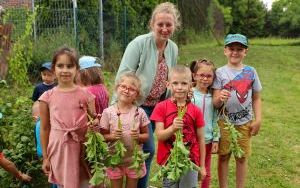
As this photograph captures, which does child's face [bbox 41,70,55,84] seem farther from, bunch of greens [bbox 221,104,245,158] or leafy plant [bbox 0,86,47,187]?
bunch of greens [bbox 221,104,245,158]

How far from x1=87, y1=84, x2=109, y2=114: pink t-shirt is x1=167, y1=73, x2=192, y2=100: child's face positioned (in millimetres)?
673

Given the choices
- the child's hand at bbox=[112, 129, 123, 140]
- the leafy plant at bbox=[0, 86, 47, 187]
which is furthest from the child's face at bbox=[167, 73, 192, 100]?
the leafy plant at bbox=[0, 86, 47, 187]

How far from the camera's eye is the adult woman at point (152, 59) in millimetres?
4055

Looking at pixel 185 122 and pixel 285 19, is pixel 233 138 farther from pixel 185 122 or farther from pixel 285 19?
pixel 285 19

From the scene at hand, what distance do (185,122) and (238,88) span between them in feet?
2.87

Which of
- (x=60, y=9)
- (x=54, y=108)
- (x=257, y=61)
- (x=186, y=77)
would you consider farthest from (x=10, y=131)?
(x=257, y=61)

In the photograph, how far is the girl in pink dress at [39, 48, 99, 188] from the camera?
138 inches

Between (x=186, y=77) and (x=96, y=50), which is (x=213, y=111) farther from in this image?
(x=96, y=50)

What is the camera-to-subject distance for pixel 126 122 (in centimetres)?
371

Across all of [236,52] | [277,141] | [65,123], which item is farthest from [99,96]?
[277,141]

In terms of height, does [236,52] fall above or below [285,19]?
below

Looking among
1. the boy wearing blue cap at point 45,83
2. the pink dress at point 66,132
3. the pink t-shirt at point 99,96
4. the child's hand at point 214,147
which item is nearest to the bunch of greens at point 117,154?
the pink dress at point 66,132

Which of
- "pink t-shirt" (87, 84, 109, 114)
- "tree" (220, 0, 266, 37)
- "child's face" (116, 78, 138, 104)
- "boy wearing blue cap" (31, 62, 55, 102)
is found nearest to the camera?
"child's face" (116, 78, 138, 104)

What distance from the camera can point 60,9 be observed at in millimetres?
12930
